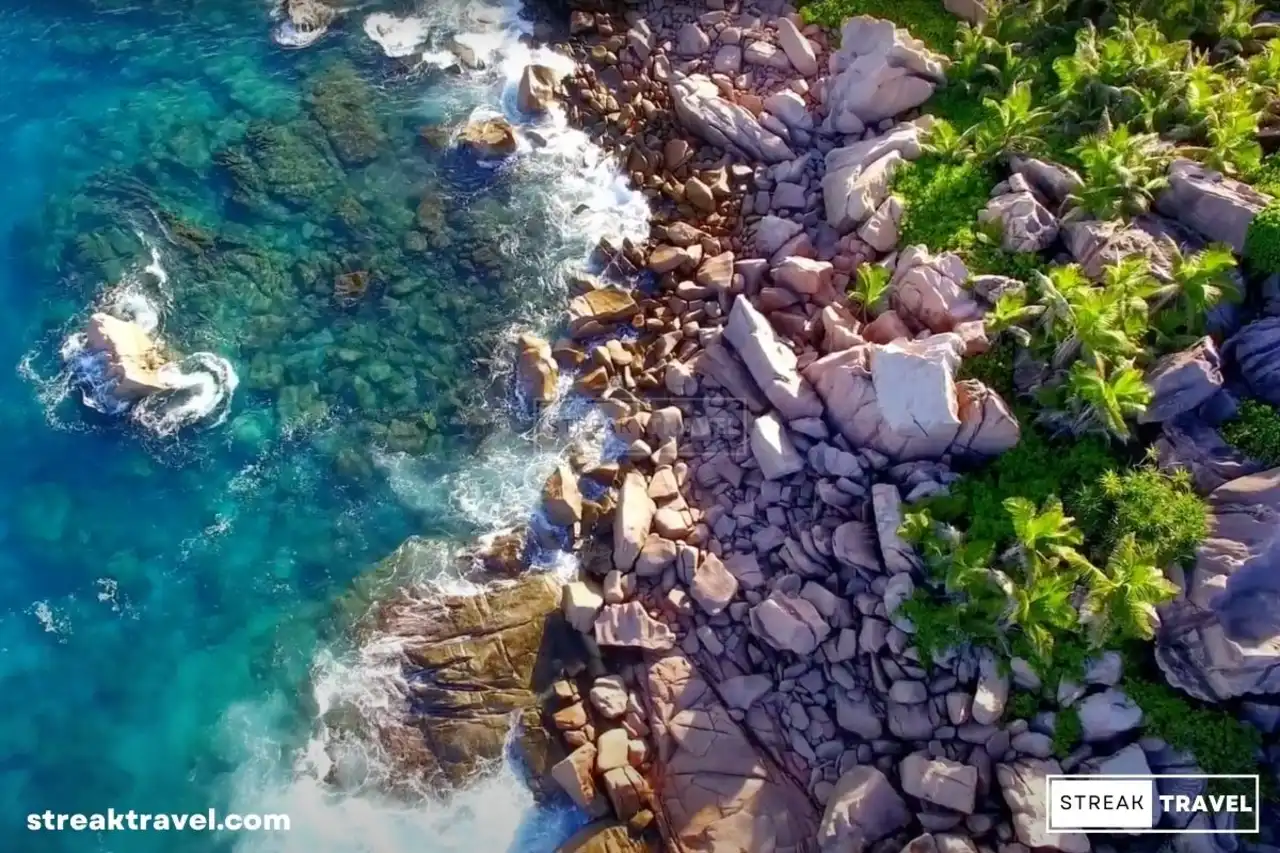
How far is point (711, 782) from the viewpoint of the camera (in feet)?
65.8

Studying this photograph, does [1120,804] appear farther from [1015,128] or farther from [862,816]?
[1015,128]

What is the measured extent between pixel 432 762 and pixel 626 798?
4.99 m

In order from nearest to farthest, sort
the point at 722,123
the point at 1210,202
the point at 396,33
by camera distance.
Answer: the point at 1210,202
the point at 722,123
the point at 396,33

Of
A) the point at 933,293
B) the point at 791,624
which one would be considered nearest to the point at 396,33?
the point at 933,293

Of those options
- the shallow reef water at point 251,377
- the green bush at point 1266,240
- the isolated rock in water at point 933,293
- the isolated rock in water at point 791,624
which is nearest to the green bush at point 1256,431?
the green bush at point 1266,240

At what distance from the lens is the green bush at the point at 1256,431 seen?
18.6m

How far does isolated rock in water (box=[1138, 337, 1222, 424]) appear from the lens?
62.6ft

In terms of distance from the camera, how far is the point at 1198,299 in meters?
19.8

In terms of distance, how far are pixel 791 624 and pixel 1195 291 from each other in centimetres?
1189

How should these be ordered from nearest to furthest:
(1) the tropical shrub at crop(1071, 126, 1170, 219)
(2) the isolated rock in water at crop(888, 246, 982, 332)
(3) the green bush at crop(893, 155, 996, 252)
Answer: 1. (1) the tropical shrub at crop(1071, 126, 1170, 219)
2. (2) the isolated rock in water at crop(888, 246, 982, 332)
3. (3) the green bush at crop(893, 155, 996, 252)

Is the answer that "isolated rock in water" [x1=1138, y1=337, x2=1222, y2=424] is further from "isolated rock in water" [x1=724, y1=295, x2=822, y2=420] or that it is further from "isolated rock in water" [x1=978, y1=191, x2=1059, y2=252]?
"isolated rock in water" [x1=724, y1=295, x2=822, y2=420]

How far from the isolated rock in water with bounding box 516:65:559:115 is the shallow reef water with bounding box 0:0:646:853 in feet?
3.04

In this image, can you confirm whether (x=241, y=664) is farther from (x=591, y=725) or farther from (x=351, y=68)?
(x=351, y=68)

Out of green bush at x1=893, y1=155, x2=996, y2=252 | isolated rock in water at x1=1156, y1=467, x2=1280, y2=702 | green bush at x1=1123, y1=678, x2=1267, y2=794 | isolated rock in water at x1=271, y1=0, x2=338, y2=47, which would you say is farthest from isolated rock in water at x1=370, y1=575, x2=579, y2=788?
isolated rock in water at x1=271, y1=0, x2=338, y2=47
